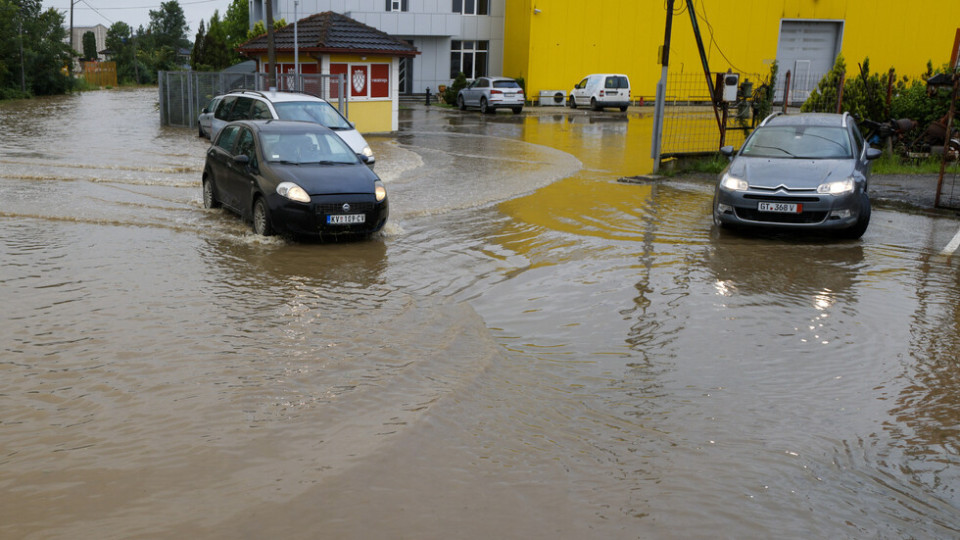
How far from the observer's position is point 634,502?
460 centimetres

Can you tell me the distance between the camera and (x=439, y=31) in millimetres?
46969

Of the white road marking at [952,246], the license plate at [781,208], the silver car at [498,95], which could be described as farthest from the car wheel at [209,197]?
the silver car at [498,95]

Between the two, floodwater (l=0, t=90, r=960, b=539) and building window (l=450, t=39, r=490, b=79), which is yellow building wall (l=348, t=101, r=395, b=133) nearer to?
floodwater (l=0, t=90, r=960, b=539)

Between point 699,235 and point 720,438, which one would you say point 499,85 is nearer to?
point 699,235

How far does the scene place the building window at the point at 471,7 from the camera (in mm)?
47312

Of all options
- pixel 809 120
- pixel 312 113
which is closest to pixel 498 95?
pixel 312 113

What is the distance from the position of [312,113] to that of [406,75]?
32004mm

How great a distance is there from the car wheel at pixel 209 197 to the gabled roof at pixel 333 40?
13.9 meters

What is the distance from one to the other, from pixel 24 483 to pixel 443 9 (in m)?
44.7

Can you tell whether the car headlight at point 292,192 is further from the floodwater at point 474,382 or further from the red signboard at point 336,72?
the red signboard at point 336,72

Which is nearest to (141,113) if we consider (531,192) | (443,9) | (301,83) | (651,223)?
(301,83)

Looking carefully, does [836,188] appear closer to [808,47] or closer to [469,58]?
[469,58]

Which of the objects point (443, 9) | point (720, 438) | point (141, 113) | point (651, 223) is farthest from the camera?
point (443, 9)

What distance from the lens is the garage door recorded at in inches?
1902
